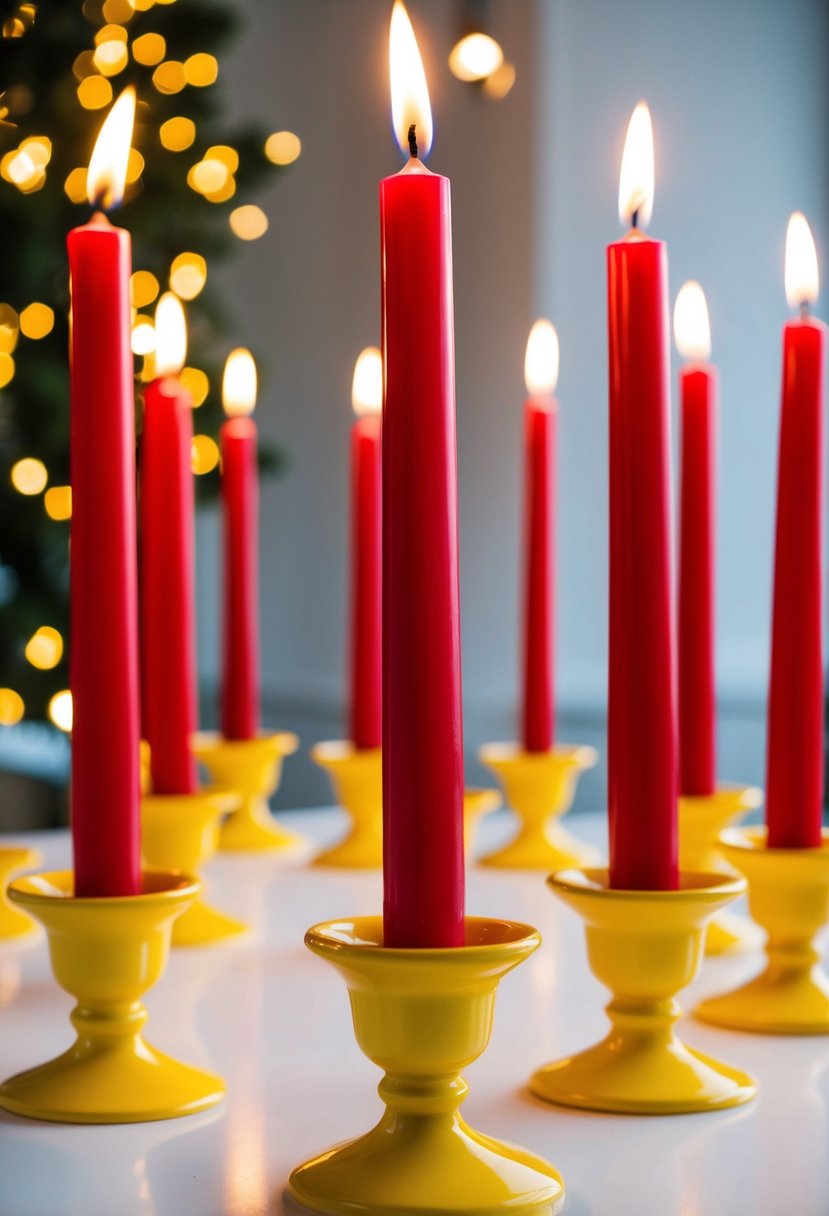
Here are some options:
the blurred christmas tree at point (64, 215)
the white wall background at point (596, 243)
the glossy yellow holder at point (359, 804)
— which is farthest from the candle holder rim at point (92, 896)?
the white wall background at point (596, 243)

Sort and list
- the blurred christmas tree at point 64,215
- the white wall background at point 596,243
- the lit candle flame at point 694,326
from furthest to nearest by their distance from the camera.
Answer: the white wall background at point 596,243 → the blurred christmas tree at point 64,215 → the lit candle flame at point 694,326

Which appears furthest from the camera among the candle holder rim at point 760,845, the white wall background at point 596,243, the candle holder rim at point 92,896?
the white wall background at point 596,243

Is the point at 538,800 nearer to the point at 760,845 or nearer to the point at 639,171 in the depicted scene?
the point at 760,845

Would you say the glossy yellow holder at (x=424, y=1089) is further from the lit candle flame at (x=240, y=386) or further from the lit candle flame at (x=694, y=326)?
the lit candle flame at (x=240, y=386)

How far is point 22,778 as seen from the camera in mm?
3445

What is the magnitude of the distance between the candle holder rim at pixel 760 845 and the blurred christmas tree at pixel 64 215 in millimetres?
1776

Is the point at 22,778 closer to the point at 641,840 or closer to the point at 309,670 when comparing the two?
the point at 309,670

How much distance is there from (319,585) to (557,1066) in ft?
10.2

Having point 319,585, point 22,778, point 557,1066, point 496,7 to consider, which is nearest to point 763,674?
point 319,585

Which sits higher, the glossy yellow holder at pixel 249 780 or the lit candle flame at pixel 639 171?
the lit candle flame at pixel 639 171

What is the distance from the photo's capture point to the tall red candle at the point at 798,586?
25.1 inches

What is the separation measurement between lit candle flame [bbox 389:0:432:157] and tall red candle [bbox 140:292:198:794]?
1.32ft

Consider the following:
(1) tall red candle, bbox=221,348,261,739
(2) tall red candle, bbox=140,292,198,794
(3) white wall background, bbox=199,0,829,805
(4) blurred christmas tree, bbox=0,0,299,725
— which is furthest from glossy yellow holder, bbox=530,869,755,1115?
(3) white wall background, bbox=199,0,829,805

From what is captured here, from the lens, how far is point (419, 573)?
0.42m
